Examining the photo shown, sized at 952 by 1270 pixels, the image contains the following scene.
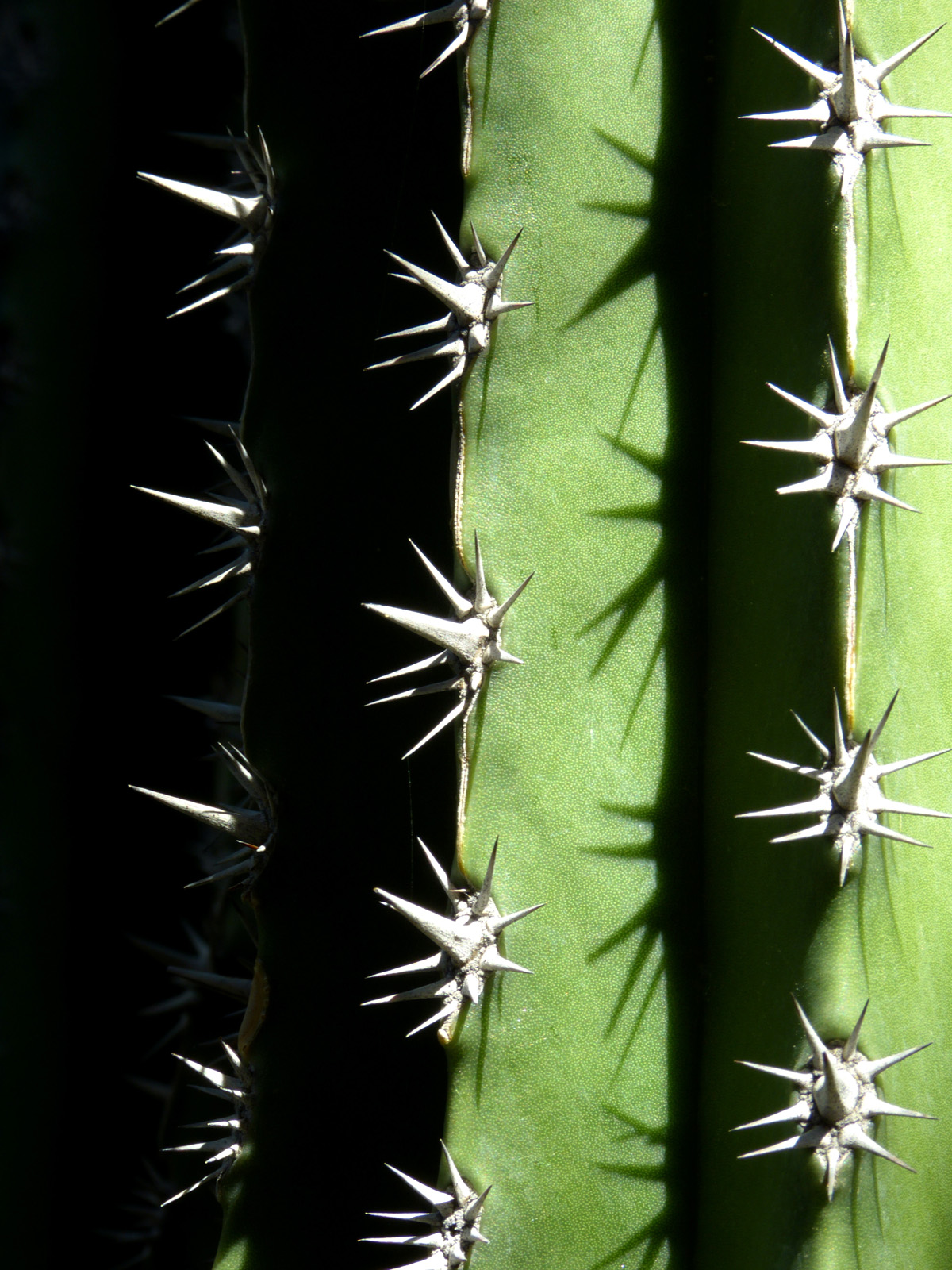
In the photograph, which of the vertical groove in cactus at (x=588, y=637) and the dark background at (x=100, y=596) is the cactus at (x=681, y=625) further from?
the dark background at (x=100, y=596)

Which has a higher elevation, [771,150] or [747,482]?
[771,150]

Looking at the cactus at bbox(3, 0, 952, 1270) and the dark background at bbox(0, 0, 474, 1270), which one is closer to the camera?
the cactus at bbox(3, 0, 952, 1270)

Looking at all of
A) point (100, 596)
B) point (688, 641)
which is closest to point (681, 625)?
point (688, 641)

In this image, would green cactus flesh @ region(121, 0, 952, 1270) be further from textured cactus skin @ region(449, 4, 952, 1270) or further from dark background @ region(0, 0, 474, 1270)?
dark background @ region(0, 0, 474, 1270)

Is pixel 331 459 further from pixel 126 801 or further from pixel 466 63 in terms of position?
pixel 126 801

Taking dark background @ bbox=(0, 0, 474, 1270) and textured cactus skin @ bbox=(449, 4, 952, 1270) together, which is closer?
textured cactus skin @ bbox=(449, 4, 952, 1270)

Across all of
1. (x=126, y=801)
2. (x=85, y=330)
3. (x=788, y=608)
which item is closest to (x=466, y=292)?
(x=788, y=608)

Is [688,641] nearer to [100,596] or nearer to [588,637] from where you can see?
[588,637]

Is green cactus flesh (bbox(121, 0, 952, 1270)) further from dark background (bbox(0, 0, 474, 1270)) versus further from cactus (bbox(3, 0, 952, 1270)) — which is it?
dark background (bbox(0, 0, 474, 1270))

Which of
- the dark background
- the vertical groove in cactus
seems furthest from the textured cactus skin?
the dark background

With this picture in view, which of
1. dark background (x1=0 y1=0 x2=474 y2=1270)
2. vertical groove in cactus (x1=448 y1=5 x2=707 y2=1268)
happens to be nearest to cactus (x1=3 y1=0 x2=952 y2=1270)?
vertical groove in cactus (x1=448 y1=5 x2=707 y2=1268)
